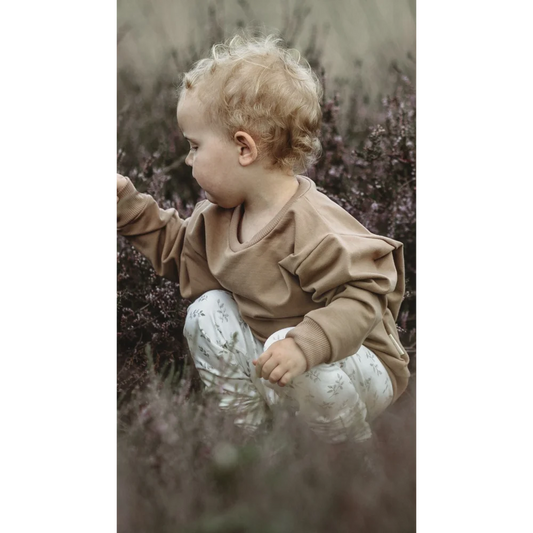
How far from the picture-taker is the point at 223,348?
8.23ft

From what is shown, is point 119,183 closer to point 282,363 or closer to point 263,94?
point 263,94

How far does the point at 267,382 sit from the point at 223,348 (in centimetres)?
17

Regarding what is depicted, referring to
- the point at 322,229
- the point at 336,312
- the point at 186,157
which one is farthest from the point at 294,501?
the point at 186,157

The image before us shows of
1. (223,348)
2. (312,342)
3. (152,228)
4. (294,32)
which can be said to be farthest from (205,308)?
(294,32)

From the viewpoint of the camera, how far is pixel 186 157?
8.24ft

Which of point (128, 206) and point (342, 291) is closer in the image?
point (342, 291)

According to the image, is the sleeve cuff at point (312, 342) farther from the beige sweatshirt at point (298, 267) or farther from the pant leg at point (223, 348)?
the pant leg at point (223, 348)

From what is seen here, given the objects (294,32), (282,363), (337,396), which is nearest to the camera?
(282,363)

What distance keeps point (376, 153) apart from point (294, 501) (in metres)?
0.86

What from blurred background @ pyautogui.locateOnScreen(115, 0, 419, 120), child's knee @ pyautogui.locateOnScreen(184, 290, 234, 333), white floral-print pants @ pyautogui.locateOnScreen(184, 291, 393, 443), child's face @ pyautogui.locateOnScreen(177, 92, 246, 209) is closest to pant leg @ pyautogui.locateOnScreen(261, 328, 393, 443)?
white floral-print pants @ pyautogui.locateOnScreen(184, 291, 393, 443)

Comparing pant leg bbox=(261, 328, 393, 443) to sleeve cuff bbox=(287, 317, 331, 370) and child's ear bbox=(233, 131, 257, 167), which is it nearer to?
sleeve cuff bbox=(287, 317, 331, 370)

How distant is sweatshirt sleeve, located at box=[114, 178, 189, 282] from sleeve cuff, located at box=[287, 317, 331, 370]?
45cm

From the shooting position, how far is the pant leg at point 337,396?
2.36 m

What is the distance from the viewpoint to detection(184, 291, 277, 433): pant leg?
2459mm
